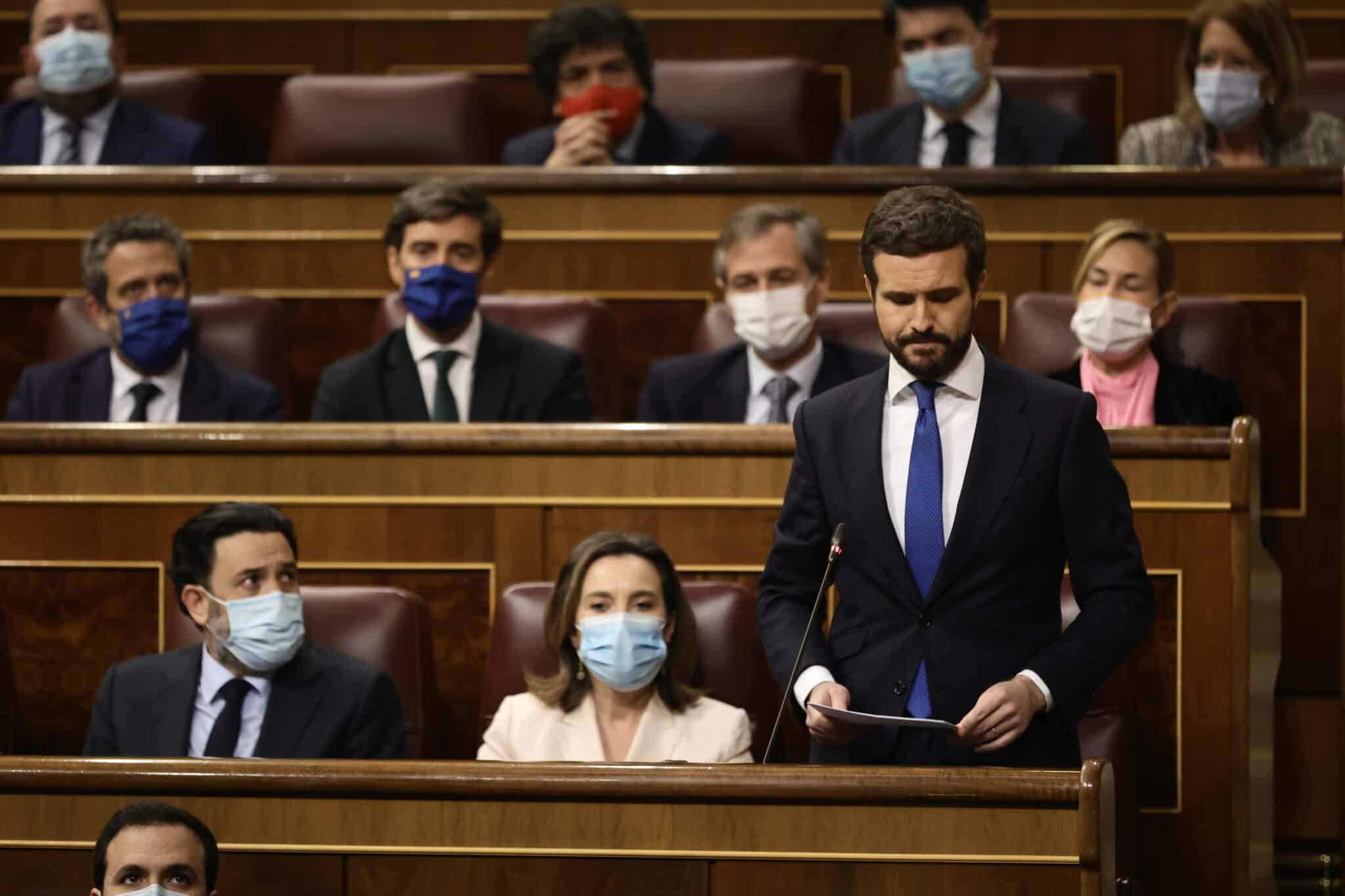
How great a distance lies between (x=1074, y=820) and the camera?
1238mm

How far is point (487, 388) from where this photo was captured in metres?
2.13

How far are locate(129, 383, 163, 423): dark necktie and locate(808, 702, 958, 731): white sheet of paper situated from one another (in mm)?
1088

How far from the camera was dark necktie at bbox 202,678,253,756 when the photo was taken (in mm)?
1694

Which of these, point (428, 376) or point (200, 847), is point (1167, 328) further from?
point (200, 847)

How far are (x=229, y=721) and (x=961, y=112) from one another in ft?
4.13

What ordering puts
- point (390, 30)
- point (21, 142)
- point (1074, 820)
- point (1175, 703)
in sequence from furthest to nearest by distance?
point (390, 30) → point (21, 142) → point (1175, 703) → point (1074, 820)

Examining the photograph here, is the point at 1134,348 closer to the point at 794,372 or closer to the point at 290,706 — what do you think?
the point at 794,372

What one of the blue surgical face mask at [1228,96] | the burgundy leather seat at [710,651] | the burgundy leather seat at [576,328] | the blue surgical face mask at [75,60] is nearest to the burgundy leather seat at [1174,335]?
the blue surgical face mask at [1228,96]

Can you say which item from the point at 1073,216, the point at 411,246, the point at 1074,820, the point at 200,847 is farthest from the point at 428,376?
the point at 1074,820

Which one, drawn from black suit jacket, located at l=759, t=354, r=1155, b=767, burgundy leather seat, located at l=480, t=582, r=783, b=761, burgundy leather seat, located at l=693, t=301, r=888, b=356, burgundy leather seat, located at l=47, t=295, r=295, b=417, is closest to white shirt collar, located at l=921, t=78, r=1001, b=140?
burgundy leather seat, located at l=693, t=301, r=888, b=356

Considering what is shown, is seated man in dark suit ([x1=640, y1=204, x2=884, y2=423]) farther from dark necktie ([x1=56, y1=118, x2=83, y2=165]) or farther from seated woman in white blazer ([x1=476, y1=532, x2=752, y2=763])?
dark necktie ([x1=56, y1=118, x2=83, y2=165])

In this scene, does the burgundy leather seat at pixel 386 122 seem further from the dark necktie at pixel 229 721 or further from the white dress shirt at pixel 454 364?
the dark necktie at pixel 229 721

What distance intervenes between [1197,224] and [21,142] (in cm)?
148

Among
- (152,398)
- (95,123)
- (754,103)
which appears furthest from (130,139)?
(754,103)
